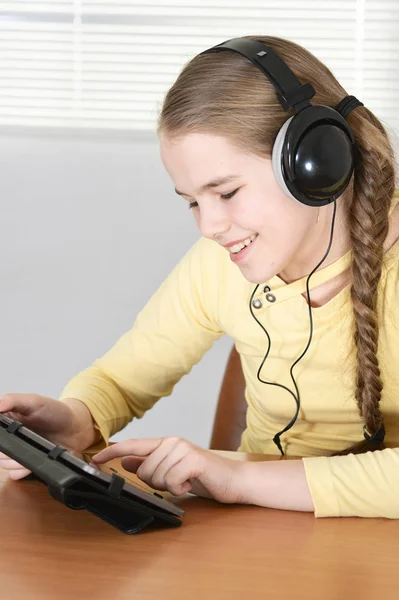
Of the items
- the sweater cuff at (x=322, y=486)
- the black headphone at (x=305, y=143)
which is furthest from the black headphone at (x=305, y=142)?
the sweater cuff at (x=322, y=486)

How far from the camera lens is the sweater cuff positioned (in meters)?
1.01

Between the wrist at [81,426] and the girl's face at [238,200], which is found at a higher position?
the girl's face at [238,200]

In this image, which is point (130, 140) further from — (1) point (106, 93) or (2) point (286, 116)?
(2) point (286, 116)

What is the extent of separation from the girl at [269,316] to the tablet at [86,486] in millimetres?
99

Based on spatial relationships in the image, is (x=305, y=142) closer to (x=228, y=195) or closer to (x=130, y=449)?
(x=228, y=195)

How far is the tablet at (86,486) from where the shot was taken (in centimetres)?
85

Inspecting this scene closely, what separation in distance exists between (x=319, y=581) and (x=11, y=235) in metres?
1.96

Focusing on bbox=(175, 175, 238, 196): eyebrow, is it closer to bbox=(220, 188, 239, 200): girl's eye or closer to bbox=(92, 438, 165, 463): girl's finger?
bbox=(220, 188, 239, 200): girl's eye

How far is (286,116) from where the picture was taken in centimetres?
112

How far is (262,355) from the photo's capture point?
1365mm

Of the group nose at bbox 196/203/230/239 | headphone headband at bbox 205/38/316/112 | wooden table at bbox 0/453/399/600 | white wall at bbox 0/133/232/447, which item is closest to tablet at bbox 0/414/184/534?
wooden table at bbox 0/453/399/600

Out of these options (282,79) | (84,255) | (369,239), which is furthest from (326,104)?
(84,255)

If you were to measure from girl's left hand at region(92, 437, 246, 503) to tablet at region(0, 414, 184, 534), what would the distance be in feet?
0.17

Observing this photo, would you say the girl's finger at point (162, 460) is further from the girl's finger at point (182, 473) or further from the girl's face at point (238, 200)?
the girl's face at point (238, 200)
